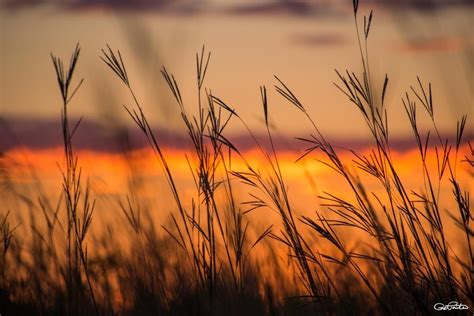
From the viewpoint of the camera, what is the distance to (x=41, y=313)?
302cm

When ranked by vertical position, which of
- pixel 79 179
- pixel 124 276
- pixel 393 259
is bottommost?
pixel 393 259

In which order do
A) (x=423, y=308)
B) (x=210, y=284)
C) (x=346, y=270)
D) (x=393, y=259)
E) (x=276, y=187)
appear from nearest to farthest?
1. (x=423, y=308)
2. (x=393, y=259)
3. (x=210, y=284)
4. (x=276, y=187)
5. (x=346, y=270)

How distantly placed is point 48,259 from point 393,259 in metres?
1.76

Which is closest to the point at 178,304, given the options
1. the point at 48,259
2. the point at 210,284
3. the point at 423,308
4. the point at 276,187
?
the point at 210,284

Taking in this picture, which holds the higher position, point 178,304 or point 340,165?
point 340,165

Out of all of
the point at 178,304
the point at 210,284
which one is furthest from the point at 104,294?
the point at 210,284

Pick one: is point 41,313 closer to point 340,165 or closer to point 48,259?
point 48,259

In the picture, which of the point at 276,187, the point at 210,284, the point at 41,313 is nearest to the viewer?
the point at 210,284

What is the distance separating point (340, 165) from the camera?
7.99ft

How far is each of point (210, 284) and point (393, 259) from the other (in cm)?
66

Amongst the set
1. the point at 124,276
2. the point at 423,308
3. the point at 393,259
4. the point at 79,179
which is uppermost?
the point at 79,179

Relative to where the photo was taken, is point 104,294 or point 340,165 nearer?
point 340,165

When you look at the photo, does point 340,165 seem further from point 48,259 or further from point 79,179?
point 48,259

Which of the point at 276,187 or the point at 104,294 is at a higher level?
the point at 276,187
